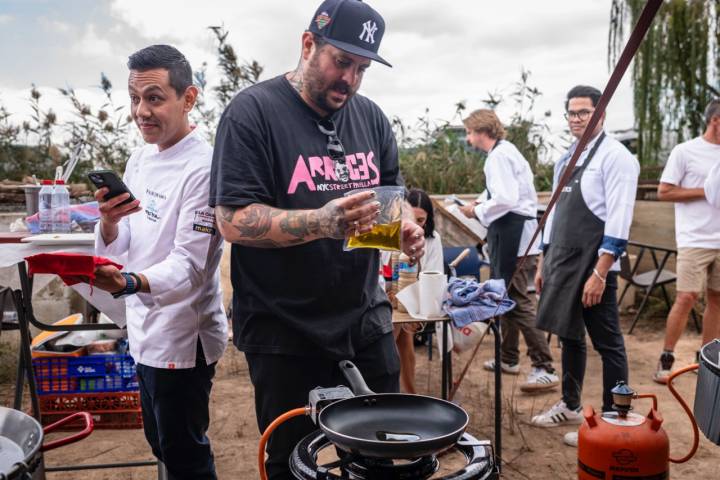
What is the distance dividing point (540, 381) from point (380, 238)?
11.4 ft

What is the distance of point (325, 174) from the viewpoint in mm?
2078

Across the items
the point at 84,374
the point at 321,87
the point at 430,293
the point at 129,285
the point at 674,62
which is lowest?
the point at 84,374

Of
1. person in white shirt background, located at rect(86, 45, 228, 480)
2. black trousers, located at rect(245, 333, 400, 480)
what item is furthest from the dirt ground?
black trousers, located at rect(245, 333, 400, 480)

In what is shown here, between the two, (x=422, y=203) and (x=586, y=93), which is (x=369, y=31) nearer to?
(x=586, y=93)

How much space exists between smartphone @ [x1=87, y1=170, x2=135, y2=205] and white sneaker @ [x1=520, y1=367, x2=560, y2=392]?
376 cm

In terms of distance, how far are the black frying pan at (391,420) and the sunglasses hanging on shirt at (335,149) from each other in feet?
2.60

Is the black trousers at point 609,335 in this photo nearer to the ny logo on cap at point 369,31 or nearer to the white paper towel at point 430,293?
the white paper towel at point 430,293

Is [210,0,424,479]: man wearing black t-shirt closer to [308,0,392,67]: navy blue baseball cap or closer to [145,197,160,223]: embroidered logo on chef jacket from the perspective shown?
[308,0,392,67]: navy blue baseball cap

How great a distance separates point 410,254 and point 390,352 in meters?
0.34

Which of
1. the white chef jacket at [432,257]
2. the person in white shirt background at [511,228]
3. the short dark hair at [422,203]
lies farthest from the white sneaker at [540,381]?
the short dark hair at [422,203]

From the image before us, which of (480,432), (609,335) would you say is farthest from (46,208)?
(609,335)

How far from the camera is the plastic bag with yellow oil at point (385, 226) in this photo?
2.05 metres

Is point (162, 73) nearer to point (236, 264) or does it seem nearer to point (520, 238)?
point (236, 264)

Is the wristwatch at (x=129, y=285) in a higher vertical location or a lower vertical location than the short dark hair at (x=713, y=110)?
lower
